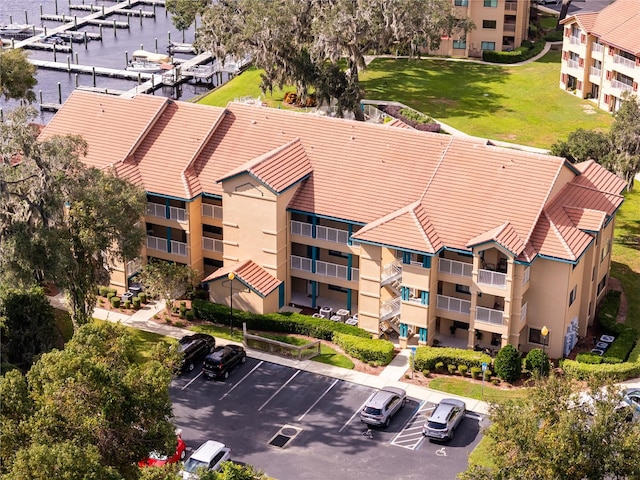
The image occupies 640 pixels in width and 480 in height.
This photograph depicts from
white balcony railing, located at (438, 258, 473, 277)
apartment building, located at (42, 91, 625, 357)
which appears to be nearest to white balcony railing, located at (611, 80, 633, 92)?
apartment building, located at (42, 91, 625, 357)

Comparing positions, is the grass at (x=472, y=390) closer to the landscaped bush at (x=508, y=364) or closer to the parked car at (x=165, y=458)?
the landscaped bush at (x=508, y=364)

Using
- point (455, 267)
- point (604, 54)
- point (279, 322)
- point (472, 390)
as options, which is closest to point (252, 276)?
point (279, 322)

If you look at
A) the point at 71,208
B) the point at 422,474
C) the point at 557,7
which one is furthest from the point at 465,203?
the point at 557,7

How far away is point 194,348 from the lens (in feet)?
224

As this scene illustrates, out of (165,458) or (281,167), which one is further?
(281,167)

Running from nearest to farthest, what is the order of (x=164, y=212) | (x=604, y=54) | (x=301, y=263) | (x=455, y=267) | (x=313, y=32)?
(x=455, y=267)
(x=301, y=263)
(x=164, y=212)
(x=313, y=32)
(x=604, y=54)

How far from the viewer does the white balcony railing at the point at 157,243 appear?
3059 inches

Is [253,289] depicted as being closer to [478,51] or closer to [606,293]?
[606,293]

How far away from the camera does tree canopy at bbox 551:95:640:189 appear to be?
8381cm

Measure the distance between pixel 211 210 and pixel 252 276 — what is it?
629 cm

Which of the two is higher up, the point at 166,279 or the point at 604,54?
the point at 604,54

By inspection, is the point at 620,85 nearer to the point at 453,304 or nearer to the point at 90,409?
the point at 453,304

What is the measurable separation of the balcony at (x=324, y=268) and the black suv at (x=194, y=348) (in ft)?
28.1

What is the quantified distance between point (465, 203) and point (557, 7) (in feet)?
298
